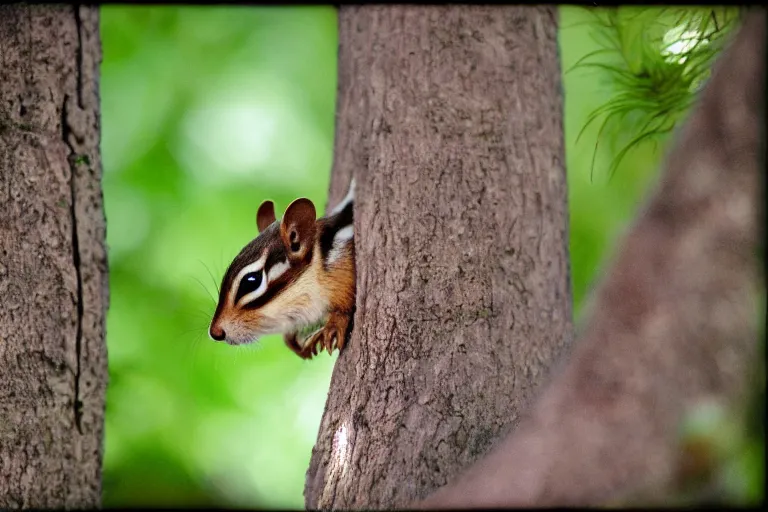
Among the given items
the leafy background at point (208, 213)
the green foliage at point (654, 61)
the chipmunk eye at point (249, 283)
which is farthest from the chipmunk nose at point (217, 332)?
the leafy background at point (208, 213)

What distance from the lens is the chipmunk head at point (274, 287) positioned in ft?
9.05

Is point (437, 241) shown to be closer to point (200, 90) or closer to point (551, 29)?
point (551, 29)

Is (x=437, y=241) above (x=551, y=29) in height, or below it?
below

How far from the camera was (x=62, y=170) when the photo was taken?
2.62m

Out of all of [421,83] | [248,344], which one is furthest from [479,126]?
[248,344]

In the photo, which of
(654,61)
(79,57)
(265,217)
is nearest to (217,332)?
(265,217)

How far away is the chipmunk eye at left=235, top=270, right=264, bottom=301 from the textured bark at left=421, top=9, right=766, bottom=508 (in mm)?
1484

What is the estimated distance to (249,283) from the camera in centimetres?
277

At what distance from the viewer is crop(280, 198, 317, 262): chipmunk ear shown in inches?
111

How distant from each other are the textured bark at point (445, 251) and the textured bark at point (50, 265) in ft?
2.65

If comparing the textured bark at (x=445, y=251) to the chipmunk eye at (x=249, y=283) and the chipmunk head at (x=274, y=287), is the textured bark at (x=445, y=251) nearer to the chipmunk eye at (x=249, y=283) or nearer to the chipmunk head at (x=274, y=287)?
the chipmunk head at (x=274, y=287)

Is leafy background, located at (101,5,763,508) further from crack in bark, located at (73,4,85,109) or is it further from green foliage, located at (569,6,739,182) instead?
crack in bark, located at (73,4,85,109)

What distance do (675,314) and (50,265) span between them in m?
1.98

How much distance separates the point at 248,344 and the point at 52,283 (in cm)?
68
